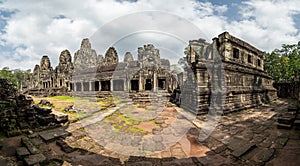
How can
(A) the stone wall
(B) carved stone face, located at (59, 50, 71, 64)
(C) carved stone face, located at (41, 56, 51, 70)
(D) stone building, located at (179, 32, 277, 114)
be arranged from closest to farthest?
1. (D) stone building, located at (179, 32, 277, 114)
2. (A) the stone wall
3. (B) carved stone face, located at (59, 50, 71, 64)
4. (C) carved stone face, located at (41, 56, 51, 70)

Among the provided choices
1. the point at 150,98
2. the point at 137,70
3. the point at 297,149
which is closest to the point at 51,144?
the point at 297,149

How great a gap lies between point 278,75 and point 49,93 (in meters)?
40.5

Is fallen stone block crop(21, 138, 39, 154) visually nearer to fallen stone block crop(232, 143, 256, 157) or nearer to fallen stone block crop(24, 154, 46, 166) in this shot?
fallen stone block crop(24, 154, 46, 166)

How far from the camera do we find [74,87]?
2664cm

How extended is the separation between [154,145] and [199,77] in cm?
645

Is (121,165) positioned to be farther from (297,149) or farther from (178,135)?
(297,149)

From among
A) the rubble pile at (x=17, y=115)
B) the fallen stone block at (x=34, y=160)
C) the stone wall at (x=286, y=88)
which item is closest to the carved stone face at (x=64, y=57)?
the rubble pile at (x=17, y=115)

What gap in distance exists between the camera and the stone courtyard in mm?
4695

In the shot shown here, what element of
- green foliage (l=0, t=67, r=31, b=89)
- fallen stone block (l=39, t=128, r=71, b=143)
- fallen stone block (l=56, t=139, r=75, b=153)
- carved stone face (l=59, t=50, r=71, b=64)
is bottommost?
fallen stone block (l=56, t=139, r=75, b=153)

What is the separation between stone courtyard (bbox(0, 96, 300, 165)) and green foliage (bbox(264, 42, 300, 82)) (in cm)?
2662

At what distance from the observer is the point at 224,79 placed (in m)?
11.2

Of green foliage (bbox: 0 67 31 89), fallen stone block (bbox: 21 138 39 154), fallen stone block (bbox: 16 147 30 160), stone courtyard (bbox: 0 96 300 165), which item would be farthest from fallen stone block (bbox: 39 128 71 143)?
green foliage (bbox: 0 67 31 89)

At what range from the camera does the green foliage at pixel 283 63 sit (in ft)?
88.0

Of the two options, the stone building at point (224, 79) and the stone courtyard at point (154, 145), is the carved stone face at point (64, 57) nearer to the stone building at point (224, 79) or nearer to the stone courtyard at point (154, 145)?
the stone building at point (224, 79)
